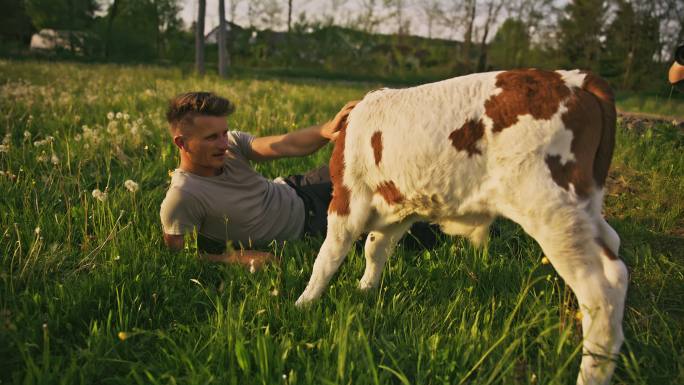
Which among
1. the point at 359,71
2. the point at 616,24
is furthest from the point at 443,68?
the point at 616,24

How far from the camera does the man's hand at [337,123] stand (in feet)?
8.54

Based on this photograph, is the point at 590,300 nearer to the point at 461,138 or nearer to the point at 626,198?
the point at 461,138

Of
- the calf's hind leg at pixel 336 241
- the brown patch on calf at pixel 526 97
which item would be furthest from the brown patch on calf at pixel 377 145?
the brown patch on calf at pixel 526 97

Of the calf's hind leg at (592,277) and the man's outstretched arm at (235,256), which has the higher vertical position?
the calf's hind leg at (592,277)

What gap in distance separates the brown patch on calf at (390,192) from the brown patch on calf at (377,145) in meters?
0.11

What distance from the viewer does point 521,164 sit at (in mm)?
1799

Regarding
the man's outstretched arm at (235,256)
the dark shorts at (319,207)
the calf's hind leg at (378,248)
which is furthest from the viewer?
the dark shorts at (319,207)

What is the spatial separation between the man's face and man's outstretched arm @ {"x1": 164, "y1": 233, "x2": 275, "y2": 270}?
569mm

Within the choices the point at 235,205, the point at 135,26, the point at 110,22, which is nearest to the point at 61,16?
the point at 110,22

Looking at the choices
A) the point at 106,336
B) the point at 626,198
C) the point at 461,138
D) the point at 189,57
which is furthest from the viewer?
the point at 189,57

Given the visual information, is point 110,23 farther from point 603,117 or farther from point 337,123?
point 603,117

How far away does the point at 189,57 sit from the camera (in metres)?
40.6

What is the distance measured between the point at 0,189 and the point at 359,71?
108 feet

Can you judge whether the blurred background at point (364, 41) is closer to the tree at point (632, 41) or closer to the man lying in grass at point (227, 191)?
the tree at point (632, 41)
